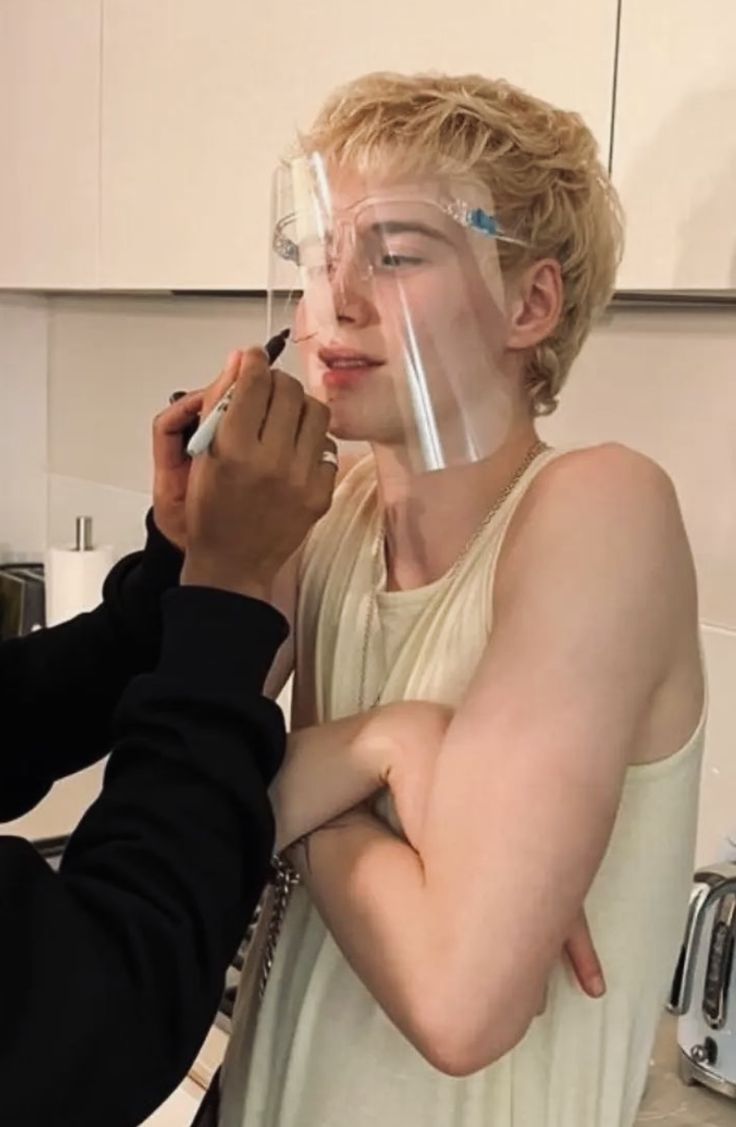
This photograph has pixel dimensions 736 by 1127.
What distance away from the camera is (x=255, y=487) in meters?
0.72

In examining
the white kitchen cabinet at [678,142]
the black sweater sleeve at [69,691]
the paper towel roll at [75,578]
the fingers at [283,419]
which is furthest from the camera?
the paper towel roll at [75,578]

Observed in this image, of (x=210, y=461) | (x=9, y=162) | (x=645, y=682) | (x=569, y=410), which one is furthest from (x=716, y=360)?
(x=9, y=162)

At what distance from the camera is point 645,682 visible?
772mm

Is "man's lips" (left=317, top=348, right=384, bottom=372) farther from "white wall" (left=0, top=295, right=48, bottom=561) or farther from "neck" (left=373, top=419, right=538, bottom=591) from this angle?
"white wall" (left=0, top=295, right=48, bottom=561)

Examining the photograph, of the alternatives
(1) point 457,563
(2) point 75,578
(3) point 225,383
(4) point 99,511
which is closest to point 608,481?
(1) point 457,563

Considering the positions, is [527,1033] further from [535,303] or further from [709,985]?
[535,303]

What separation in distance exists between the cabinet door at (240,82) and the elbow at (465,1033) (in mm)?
634

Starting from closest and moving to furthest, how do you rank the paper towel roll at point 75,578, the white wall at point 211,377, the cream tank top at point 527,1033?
the cream tank top at point 527,1033 → the white wall at point 211,377 → the paper towel roll at point 75,578

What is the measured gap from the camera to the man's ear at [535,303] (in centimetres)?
86

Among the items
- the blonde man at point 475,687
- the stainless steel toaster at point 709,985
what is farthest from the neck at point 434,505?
the stainless steel toaster at point 709,985

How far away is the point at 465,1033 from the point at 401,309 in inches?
16.4

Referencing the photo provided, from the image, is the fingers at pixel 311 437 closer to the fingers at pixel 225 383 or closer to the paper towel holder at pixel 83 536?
the fingers at pixel 225 383

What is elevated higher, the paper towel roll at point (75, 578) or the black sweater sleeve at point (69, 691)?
the black sweater sleeve at point (69, 691)

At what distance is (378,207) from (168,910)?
43 centimetres
